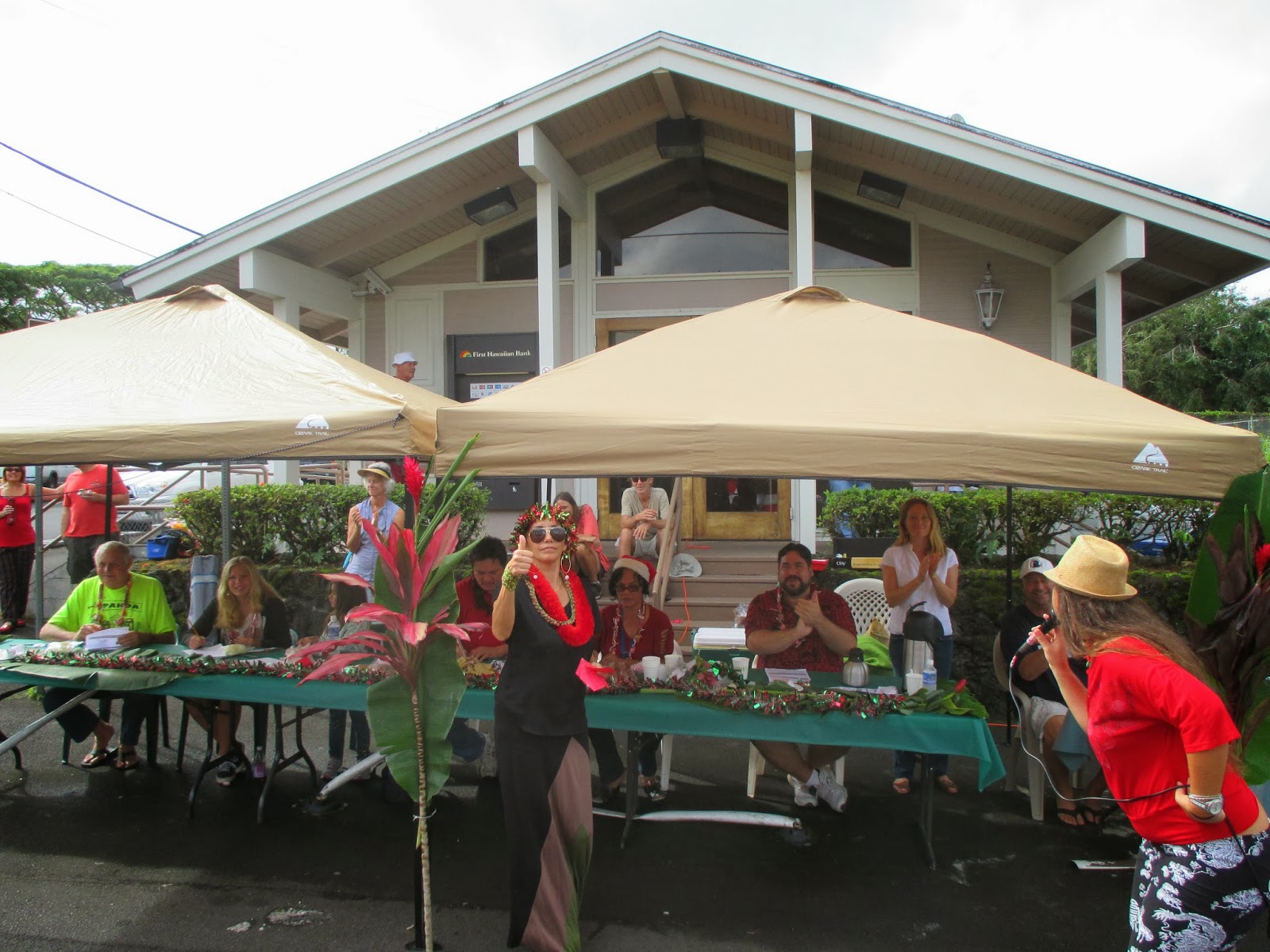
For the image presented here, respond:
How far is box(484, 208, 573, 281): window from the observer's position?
10.9 metres

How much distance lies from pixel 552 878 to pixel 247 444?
8.22 ft

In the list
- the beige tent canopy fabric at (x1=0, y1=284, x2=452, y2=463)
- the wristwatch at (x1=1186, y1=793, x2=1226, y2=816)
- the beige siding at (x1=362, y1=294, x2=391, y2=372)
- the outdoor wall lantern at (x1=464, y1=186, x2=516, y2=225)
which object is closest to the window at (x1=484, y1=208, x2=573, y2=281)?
the outdoor wall lantern at (x1=464, y1=186, x2=516, y2=225)

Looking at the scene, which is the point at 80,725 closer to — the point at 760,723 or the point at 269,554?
the point at 269,554

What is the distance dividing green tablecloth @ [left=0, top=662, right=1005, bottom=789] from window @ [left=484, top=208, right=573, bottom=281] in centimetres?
729

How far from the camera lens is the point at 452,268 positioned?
10828 millimetres

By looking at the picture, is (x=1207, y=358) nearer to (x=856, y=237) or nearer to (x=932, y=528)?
(x=856, y=237)

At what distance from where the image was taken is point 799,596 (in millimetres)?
4723

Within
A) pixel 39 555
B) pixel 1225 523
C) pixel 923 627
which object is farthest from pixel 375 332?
pixel 1225 523

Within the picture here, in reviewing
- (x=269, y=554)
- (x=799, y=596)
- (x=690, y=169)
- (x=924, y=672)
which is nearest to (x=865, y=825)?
(x=924, y=672)

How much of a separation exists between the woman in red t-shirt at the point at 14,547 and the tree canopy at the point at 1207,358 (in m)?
30.8

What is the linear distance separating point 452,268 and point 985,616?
7464 mm

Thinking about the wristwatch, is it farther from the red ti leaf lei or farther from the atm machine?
the atm machine

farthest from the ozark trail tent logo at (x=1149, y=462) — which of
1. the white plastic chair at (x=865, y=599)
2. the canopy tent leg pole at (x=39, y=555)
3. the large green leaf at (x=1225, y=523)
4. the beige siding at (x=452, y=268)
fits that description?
the beige siding at (x=452, y=268)

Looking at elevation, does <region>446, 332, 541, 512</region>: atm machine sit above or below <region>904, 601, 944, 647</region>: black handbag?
above
